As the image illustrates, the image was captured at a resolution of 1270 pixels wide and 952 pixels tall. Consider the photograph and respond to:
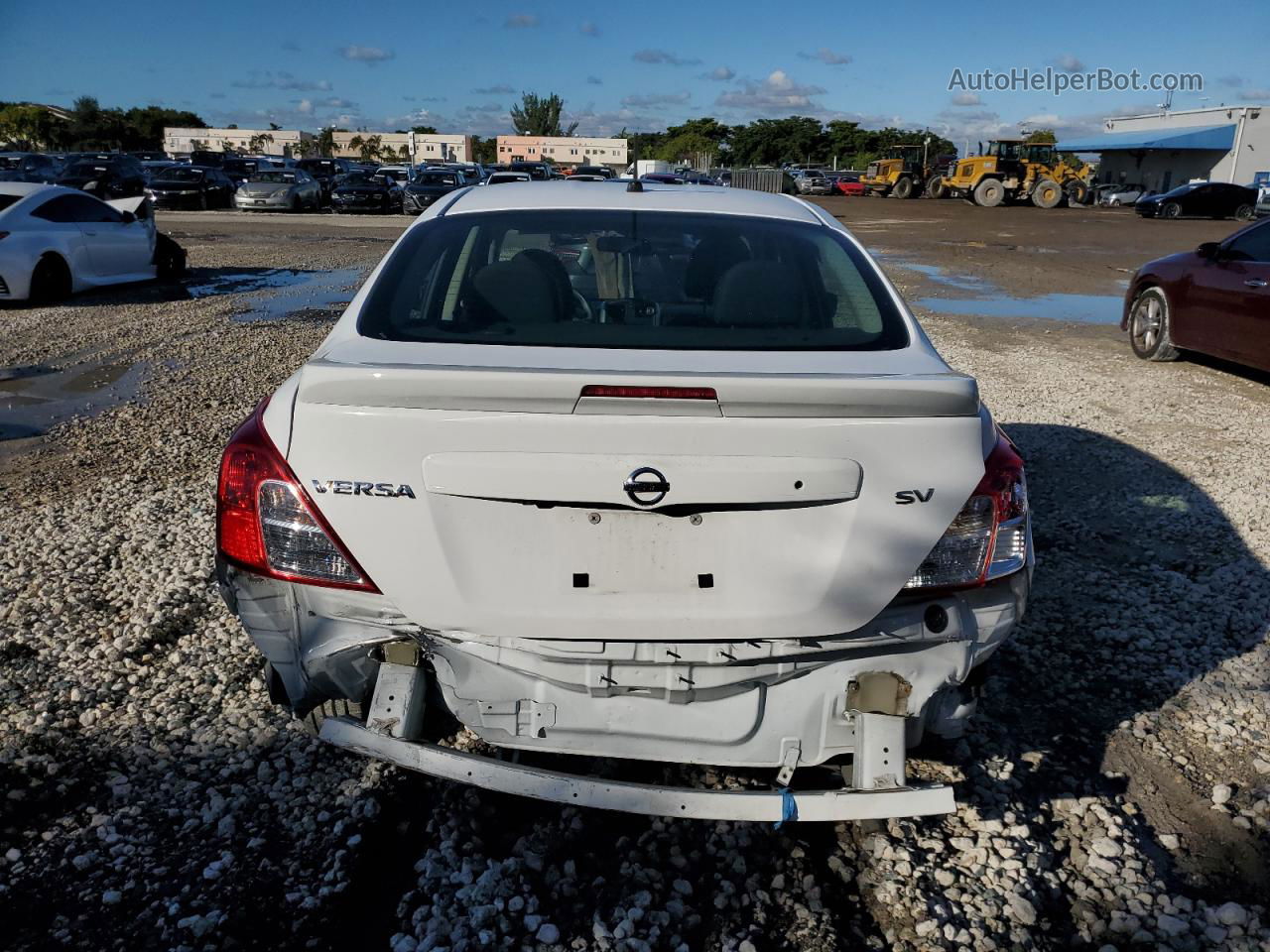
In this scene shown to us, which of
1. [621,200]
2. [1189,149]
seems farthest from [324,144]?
[621,200]

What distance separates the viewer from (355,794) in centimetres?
285

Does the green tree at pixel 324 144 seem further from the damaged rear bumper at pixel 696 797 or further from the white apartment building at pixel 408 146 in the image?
the damaged rear bumper at pixel 696 797

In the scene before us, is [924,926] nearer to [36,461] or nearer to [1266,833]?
[1266,833]

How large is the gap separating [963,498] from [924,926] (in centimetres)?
105

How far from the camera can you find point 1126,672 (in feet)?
12.2

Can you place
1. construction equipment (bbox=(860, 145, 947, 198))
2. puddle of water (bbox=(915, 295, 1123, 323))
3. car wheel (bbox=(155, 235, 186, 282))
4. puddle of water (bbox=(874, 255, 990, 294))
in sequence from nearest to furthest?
puddle of water (bbox=(915, 295, 1123, 323))
car wheel (bbox=(155, 235, 186, 282))
puddle of water (bbox=(874, 255, 990, 294))
construction equipment (bbox=(860, 145, 947, 198))

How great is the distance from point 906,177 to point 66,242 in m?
45.1

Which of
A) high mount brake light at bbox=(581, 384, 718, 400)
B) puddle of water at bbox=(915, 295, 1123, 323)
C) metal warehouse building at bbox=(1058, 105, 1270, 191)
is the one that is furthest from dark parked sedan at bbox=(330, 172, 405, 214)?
metal warehouse building at bbox=(1058, 105, 1270, 191)

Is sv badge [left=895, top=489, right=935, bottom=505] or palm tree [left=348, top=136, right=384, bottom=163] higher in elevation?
palm tree [left=348, top=136, right=384, bottom=163]

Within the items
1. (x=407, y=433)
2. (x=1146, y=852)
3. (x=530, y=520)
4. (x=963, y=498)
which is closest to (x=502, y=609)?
(x=530, y=520)

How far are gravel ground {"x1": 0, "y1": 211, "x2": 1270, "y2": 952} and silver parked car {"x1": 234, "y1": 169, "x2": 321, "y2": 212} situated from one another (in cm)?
2768

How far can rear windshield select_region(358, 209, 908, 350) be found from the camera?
9.04ft

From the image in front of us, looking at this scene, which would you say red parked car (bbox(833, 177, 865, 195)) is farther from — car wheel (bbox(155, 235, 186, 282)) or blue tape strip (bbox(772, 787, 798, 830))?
blue tape strip (bbox(772, 787, 798, 830))

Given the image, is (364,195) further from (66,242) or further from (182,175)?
(66,242)
